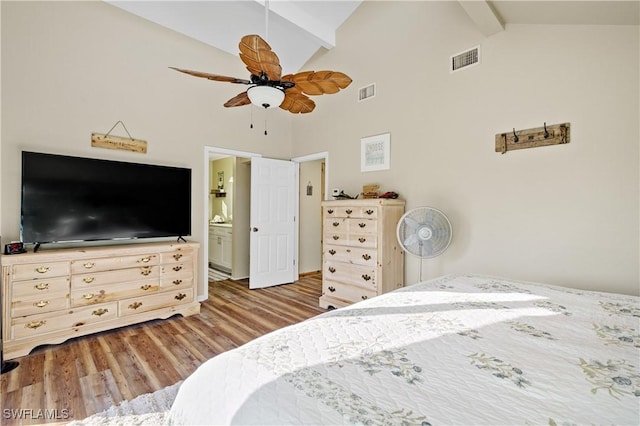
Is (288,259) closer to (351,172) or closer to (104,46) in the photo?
(351,172)

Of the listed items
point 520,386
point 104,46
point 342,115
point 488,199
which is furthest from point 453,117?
point 104,46

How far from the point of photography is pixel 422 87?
3.34 meters

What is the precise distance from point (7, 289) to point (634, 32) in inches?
204

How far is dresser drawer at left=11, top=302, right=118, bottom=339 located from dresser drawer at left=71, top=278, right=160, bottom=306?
2.6 inches

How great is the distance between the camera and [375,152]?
3.80 metres

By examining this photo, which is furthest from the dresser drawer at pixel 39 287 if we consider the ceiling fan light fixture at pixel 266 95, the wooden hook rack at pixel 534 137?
the wooden hook rack at pixel 534 137

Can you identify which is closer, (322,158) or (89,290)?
Answer: (89,290)

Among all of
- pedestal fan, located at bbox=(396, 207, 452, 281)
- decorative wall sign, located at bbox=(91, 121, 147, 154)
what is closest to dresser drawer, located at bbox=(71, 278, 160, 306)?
decorative wall sign, located at bbox=(91, 121, 147, 154)

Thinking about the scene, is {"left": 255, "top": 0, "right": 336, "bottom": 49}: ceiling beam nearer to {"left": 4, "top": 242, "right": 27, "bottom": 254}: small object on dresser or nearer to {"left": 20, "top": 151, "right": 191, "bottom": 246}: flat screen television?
{"left": 20, "top": 151, "right": 191, "bottom": 246}: flat screen television

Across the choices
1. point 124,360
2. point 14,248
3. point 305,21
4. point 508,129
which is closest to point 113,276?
point 14,248

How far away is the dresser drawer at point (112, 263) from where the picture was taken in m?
2.77

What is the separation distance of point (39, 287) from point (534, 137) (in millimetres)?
4458

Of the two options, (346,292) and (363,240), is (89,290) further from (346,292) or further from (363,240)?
(363,240)

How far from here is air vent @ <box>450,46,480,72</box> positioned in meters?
2.92
